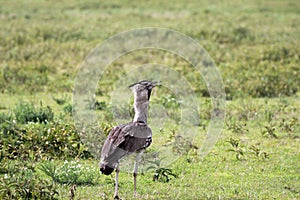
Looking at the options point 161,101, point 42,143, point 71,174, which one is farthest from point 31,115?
point 71,174

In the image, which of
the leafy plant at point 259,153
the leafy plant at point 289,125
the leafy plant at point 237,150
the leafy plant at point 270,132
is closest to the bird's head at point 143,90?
the leafy plant at point 237,150

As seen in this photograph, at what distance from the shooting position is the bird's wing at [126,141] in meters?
7.52

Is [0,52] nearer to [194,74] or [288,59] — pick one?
[194,74]

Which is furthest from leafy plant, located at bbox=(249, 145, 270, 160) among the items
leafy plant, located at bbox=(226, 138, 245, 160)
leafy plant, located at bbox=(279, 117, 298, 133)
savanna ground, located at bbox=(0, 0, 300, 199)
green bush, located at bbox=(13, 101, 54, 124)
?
green bush, located at bbox=(13, 101, 54, 124)

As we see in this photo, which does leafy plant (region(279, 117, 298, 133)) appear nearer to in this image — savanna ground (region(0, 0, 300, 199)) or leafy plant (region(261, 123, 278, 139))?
savanna ground (region(0, 0, 300, 199))

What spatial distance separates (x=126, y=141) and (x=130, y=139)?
0.06 meters

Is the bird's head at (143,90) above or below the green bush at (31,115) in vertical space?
above

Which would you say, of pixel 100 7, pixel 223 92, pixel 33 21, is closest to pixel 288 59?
pixel 223 92

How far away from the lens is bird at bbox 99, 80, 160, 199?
7461mm

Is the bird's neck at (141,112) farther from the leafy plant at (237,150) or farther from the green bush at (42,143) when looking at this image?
the leafy plant at (237,150)

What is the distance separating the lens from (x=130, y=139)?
766 centimetres

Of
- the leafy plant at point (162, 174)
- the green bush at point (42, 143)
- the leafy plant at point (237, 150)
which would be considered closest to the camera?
the leafy plant at point (162, 174)

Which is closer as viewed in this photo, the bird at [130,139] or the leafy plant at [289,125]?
the bird at [130,139]

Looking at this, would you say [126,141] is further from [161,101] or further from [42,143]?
[161,101]
